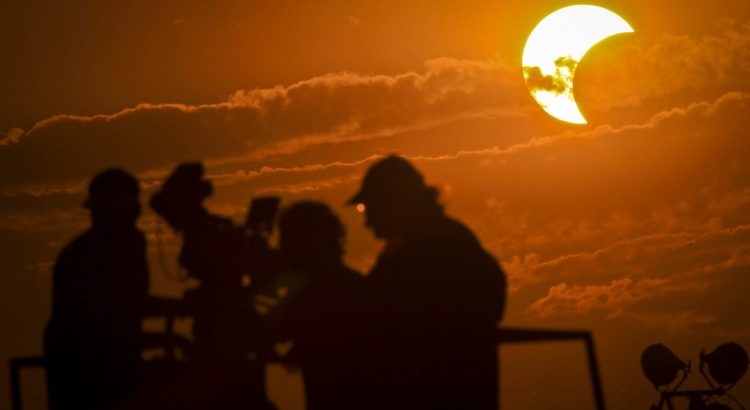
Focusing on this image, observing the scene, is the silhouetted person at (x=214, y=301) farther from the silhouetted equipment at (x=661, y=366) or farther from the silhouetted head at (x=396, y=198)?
the silhouetted equipment at (x=661, y=366)

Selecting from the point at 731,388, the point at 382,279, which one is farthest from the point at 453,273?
the point at 731,388

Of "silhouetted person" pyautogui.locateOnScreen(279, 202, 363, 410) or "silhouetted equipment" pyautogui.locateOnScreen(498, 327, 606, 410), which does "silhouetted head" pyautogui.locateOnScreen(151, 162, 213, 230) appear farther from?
"silhouetted equipment" pyautogui.locateOnScreen(498, 327, 606, 410)

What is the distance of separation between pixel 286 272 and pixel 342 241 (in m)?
0.37

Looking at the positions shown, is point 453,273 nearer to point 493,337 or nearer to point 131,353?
point 493,337

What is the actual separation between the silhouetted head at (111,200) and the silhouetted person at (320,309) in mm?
819

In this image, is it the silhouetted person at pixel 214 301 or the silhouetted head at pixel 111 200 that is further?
the silhouetted head at pixel 111 200

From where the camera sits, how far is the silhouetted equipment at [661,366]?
18703mm

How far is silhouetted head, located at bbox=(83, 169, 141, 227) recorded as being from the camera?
5.68 meters

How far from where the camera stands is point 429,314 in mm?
5520

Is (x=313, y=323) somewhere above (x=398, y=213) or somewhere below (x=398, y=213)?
below

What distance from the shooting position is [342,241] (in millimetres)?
5934

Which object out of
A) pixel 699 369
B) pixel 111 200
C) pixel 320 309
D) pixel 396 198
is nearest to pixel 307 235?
pixel 320 309

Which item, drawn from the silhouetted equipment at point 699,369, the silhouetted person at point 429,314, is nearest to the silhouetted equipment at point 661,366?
the silhouetted equipment at point 699,369

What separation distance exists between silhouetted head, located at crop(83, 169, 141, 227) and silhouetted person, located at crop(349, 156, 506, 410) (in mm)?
1338
